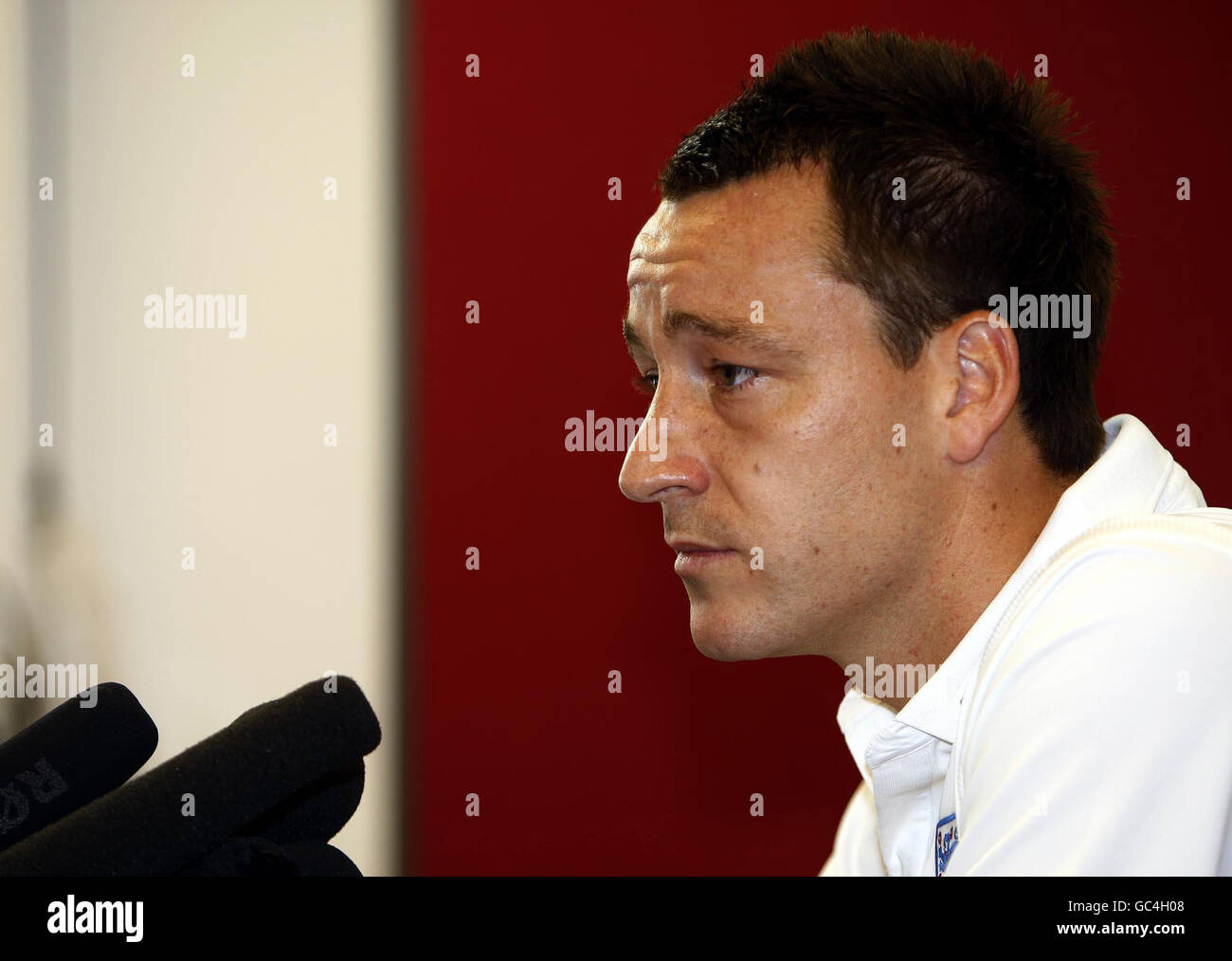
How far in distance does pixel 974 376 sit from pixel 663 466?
25cm

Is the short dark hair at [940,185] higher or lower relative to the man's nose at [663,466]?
higher

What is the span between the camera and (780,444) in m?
0.93

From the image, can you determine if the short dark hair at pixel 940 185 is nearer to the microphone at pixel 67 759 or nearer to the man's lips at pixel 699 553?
the man's lips at pixel 699 553

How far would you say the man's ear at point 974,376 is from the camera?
0.95 meters

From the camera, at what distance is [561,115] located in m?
2.07

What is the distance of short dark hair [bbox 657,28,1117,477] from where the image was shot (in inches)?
37.4

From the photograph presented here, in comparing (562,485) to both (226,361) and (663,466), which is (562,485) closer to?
(226,361)

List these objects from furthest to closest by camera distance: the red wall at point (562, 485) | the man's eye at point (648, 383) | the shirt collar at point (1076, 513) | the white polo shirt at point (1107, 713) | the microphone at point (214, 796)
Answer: the red wall at point (562, 485)
the man's eye at point (648, 383)
the shirt collar at point (1076, 513)
the white polo shirt at point (1107, 713)
the microphone at point (214, 796)

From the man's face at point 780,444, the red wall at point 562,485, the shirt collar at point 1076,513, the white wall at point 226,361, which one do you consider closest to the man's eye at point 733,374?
the man's face at point 780,444

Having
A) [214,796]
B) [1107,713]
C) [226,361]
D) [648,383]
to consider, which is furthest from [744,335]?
[226,361]

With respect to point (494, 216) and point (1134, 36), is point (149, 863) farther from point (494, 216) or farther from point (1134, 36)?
point (1134, 36)

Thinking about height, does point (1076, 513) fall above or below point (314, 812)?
above

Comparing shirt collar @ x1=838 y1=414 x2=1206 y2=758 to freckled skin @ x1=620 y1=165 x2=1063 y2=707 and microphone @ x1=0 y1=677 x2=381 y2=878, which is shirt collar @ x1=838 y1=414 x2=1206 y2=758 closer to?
freckled skin @ x1=620 y1=165 x2=1063 y2=707
